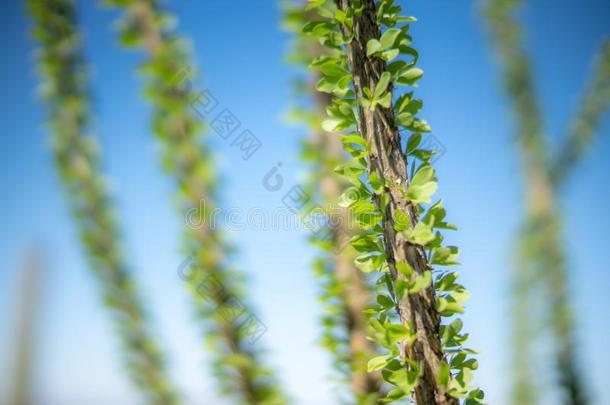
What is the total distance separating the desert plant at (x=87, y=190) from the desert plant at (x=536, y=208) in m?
3.32

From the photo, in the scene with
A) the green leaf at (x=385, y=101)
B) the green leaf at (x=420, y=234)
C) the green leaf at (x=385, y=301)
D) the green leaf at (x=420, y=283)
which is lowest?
the green leaf at (x=385, y=301)

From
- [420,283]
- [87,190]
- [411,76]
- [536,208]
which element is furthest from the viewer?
[536,208]

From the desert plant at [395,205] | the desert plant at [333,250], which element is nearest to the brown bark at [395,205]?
the desert plant at [395,205]

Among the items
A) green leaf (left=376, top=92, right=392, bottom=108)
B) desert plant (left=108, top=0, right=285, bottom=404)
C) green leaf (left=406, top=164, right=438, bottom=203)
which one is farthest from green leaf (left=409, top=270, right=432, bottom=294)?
desert plant (left=108, top=0, right=285, bottom=404)

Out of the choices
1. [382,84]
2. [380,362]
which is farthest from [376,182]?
[380,362]

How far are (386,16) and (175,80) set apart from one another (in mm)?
746

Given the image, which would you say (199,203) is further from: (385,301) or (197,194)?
(385,301)

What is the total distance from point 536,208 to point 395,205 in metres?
3.58

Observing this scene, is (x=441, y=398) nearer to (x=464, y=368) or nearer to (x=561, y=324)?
(x=464, y=368)

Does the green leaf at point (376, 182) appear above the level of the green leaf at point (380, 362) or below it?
above

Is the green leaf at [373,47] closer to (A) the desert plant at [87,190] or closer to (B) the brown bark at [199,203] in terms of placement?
(B) the brown bark at [199,203]

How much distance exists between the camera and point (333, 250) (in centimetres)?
124

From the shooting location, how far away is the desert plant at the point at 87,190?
107cm

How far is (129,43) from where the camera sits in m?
1.21
